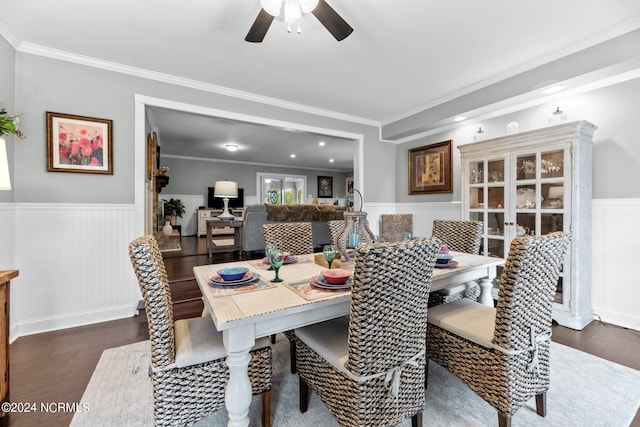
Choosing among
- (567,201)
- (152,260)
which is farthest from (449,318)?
(567,201)

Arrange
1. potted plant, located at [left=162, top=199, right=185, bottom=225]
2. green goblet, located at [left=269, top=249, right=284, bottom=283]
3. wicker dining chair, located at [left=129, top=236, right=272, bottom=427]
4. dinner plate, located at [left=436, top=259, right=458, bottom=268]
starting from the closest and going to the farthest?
wicker dining chair, located at [left=129, top=236, right=272, bottom=427] < green goblet, located at [left=269, top=249, right=284, bottom=283] < dinner plate, located at [left=436, top=259, right=458, bottom=268] < potted plant, located at [left=162, top=199, right=185, bottom=225]

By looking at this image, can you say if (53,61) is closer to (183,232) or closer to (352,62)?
(352,62)

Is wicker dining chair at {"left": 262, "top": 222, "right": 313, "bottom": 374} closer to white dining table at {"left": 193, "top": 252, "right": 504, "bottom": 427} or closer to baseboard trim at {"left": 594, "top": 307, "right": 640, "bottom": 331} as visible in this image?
white dining table at {"left": 193, "top": 252, "right": 504, "bottom": 427}

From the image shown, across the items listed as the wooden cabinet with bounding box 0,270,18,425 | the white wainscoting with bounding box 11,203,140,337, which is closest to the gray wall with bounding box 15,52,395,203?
the white wainscoting with bounding box 11,203,140,337

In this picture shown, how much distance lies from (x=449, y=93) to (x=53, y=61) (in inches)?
156

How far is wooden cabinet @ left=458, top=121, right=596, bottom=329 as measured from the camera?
7.98 feet

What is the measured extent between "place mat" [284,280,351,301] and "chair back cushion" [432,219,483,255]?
1.56m

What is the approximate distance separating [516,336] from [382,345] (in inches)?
24.6

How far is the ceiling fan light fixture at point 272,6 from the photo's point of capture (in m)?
1.62

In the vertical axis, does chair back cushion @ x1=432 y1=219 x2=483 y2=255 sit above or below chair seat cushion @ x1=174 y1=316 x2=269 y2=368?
above

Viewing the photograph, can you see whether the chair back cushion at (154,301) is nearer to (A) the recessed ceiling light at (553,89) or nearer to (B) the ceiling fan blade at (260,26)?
(B) the ceiling fan blade at (260,26)

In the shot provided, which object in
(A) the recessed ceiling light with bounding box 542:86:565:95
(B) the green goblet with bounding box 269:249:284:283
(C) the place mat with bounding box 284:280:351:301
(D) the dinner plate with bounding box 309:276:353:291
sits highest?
(A) the recessed ceiling light with bounding box 542:86:565:95

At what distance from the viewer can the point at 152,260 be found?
1088 mm

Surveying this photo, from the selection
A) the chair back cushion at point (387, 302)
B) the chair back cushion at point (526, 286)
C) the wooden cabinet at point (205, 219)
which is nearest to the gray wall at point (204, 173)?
the wooden cabinet at point (205, 219)
